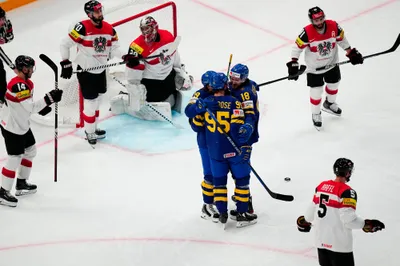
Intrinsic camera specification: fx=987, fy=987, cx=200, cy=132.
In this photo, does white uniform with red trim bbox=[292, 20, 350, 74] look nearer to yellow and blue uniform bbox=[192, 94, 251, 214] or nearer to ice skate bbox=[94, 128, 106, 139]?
yellow and blue uniform bbox=[192, 94, 251, 214]

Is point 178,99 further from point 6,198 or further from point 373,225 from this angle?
point 373,225

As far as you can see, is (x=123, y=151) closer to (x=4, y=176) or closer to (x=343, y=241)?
(x=4, y=176)

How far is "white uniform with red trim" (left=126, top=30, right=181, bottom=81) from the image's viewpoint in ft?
26.2

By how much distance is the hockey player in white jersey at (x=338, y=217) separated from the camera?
17.9 feet

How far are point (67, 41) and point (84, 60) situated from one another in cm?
21

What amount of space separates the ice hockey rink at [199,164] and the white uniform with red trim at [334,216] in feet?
2.27

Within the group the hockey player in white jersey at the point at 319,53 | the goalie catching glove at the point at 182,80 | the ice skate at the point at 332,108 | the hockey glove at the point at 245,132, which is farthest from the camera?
the goalie catching glove at the point at 182,80

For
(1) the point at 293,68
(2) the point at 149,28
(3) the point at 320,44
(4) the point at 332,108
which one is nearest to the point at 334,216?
(1) the point at 293,68

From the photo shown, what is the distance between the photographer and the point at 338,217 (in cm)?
551

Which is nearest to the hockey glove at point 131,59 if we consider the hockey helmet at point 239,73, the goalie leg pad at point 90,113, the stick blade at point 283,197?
the goalie leg pad at point 90,113

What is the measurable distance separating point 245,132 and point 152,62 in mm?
2011

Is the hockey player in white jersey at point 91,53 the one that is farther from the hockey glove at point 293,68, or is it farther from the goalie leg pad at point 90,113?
the hockey glove at point 293,68

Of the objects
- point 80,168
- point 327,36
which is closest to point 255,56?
point 327,36

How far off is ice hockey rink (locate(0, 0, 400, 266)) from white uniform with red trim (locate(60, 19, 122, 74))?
27.3 inches
